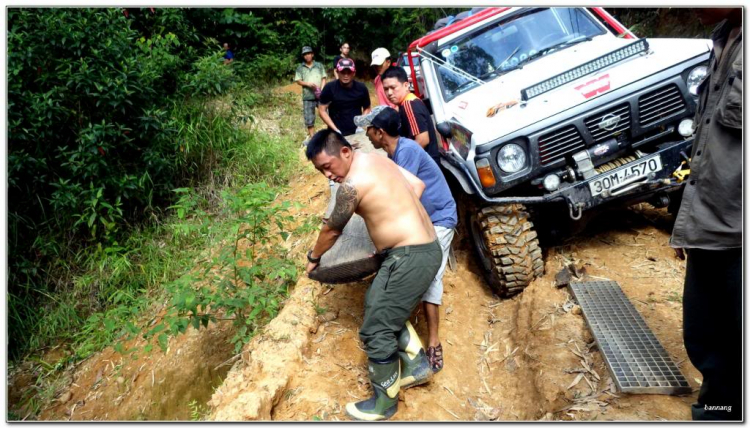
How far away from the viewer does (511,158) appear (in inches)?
132

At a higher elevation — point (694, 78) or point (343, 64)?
point (343, 64)

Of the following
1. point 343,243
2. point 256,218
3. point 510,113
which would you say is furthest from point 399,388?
point 510,113

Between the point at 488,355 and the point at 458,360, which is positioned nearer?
the point at 458,360

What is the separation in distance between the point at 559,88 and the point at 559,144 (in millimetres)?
490

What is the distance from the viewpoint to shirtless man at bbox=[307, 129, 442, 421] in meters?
2.46

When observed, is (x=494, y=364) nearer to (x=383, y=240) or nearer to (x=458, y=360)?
(x=458, y=360)

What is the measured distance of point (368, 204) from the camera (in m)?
2.48

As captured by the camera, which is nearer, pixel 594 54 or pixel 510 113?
pixel 510 113

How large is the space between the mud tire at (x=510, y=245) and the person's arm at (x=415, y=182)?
2.57 ft

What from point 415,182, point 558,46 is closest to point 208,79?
point 558,46

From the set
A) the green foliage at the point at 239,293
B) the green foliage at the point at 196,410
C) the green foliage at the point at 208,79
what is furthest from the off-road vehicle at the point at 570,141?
the green foliage at the point at 208,79

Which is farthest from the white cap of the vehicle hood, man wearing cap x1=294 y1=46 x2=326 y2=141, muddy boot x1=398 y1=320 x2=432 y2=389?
muddy boot x1=398 y1=320 x2=432 y2=389

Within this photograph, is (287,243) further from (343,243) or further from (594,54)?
(594,54)

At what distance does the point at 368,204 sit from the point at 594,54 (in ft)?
8.72
